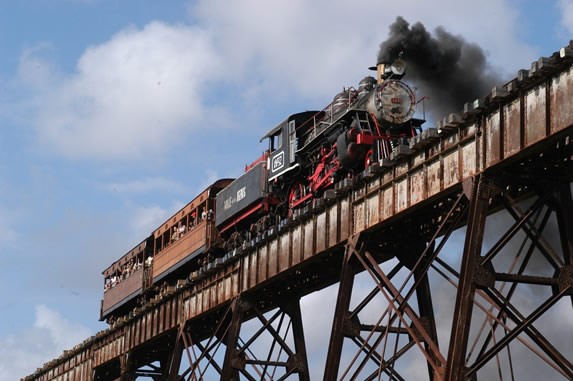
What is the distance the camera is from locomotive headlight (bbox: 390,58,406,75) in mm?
32812

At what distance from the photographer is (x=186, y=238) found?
41094 mm

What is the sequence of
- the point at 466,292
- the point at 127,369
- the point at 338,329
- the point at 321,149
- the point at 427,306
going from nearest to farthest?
the point at 466,292 → the point at 338,329 → the point at 427,306 → the point at 321,149 → the point at 127,369

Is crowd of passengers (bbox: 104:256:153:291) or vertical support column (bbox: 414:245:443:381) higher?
crowd of passengers (bbox: 104:256:153:291)

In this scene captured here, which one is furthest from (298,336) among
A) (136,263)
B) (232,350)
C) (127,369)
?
(136,263)

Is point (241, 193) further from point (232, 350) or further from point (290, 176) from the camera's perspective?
point (232, 350)

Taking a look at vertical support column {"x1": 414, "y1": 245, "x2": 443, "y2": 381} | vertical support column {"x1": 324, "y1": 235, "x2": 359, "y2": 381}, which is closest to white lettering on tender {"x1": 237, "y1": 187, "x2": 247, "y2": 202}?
vertical support column {"x1": 414, "y1": 245, "x2": 443, "y2": 381}

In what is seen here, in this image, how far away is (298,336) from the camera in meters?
31.3

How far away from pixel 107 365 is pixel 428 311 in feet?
82.4

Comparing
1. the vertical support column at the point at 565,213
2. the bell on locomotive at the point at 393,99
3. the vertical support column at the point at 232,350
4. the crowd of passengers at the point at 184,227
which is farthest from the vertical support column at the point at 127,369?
the vertical support column at the point at 565,213

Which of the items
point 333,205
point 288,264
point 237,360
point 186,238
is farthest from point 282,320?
point 186,238

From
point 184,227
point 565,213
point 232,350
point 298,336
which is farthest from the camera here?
point 184,227

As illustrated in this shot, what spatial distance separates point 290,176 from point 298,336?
5.95 meters

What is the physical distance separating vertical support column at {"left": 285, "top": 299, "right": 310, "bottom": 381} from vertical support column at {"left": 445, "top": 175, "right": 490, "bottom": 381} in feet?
39.2

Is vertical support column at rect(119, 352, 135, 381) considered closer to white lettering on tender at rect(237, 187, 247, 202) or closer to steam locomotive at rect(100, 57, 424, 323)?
steam locomotive at rect(100, 57, 424, 323)
